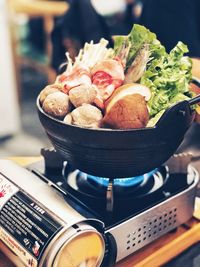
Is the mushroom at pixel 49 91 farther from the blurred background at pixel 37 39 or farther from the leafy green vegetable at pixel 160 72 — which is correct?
the blurred background at pixel 37 39

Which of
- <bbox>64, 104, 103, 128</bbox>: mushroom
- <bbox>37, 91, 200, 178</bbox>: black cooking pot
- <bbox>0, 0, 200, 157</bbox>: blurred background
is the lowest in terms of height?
<bbox>0, 0, 200, 157</bbox>: blurred background

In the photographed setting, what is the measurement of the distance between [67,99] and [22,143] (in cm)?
192

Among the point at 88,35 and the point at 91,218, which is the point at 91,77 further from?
the point at 88,35

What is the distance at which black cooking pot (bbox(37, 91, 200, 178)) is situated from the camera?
28.3 inches

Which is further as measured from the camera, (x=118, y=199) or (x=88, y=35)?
(x=88, y=35)

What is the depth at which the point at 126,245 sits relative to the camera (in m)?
0.80

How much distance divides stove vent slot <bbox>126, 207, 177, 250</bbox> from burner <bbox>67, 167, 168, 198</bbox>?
60 mm

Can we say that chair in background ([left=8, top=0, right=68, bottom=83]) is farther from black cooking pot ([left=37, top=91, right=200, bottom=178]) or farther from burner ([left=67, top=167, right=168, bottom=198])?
black cooking pot ([left=37, top=91, right=200, bottom=178])

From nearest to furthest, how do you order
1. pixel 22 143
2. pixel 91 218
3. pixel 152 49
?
pixel 91 218, pixel 152 49, pixel 22 143

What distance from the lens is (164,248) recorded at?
2.77 feet

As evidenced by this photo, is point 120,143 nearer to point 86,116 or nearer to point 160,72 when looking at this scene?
point 86,116

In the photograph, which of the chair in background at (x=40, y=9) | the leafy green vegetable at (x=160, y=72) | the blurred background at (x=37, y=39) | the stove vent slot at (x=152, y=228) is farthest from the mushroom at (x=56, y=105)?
the chair in background at (x=40, y=9)

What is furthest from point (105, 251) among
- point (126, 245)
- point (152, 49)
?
point (152, 49)

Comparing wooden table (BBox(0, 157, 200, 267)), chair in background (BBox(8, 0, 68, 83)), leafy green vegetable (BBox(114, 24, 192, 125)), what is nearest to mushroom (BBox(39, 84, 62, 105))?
leafy green vegetable (BBox(114, 24, 192, 125))
